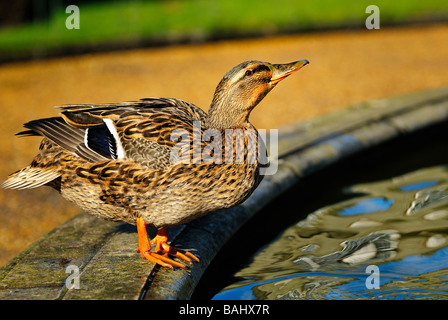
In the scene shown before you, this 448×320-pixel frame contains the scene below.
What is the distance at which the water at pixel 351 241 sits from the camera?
9.96 feet

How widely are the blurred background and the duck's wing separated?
1792 millimetres

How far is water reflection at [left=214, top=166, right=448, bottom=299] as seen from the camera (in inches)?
118

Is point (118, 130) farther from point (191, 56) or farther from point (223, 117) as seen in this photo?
point (191, 56)

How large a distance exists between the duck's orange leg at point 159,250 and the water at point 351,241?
0.71 feet

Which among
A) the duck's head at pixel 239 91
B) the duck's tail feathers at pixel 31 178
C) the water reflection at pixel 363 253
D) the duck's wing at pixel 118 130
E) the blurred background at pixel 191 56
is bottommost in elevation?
the water reflection at pixel 363 253

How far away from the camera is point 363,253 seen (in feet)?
11.0

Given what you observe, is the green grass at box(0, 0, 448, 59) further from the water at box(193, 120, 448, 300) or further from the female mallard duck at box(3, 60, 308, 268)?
the female mallard duck at box(3, 60, 308, 268)

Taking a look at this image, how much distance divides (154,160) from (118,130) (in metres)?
0.24

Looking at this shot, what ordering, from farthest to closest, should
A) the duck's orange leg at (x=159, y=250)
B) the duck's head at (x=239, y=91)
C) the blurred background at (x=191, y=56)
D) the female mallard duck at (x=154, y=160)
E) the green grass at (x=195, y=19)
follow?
the green grass at (x=195, y=19) < the blurred background at (x=191, y=56) < the duck's head at (x=239, y=91) < the female mallard duck at (x=154, y=160) < the duck's orange leg at (x=159, y=250)

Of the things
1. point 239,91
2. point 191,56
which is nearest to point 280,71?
point 239,91

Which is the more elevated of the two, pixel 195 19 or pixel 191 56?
pixel 195 19

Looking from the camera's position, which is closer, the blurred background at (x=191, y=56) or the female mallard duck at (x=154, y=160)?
the female mallard duck at (x=154, y=160)

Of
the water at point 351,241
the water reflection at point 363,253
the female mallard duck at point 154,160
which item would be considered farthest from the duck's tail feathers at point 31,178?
the water reflection at point 363,253

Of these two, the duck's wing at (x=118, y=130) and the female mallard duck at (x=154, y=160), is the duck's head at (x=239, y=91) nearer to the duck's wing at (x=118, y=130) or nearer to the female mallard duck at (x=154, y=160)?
the female mallard duck at (x=154, y=160)
